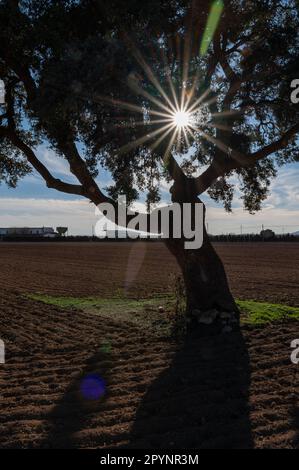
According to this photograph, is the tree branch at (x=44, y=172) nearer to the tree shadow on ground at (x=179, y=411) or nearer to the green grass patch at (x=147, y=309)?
the green grass patch at (x=147, y=309)

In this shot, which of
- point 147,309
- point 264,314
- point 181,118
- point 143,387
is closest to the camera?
point 143,387

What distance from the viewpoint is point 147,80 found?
8.32m

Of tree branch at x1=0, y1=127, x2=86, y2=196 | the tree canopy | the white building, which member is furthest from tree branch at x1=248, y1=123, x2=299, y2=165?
the white building

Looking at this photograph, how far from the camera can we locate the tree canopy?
812 cm

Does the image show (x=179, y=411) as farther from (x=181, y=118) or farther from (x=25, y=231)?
(x=25, y=231)

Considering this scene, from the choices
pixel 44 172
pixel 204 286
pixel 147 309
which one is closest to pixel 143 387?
pixel 204 286

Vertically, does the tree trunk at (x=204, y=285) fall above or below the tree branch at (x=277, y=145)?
below

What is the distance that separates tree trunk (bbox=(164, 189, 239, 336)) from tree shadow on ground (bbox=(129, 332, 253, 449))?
227 centimetres

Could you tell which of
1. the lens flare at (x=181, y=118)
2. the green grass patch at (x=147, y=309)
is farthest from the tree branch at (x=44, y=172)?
the green grass patch at (x=147, y=309)

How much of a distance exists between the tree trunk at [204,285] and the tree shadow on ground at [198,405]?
2270 mm

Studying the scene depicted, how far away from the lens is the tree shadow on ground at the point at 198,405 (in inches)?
185

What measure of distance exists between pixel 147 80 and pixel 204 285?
500cm

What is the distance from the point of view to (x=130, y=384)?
21.3ft

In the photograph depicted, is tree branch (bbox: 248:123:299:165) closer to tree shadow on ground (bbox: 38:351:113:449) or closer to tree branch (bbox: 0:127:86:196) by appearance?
tree branch (bbox: 0:127:86:196)
